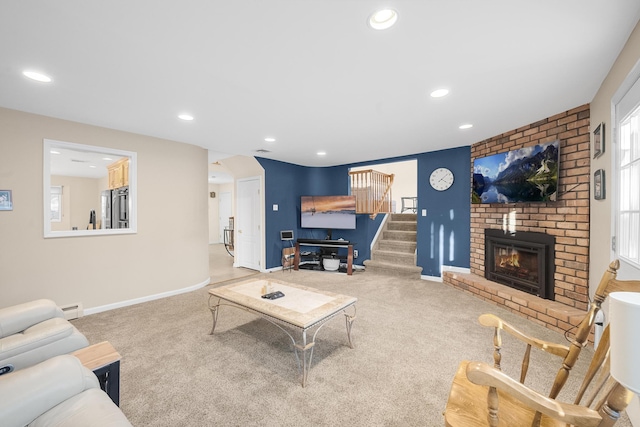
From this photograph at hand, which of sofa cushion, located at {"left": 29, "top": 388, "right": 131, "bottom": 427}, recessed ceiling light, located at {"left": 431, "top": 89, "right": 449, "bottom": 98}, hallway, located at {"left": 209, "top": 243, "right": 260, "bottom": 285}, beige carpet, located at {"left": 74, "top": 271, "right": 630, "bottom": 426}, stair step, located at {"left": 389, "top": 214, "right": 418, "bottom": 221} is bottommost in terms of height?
beige carpet, located at {"left": 74, "top": 271, "right": 630, "bottom": 426}

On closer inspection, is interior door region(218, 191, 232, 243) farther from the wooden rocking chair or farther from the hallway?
the wooden rocking chair

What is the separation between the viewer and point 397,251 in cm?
584

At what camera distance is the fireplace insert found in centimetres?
318

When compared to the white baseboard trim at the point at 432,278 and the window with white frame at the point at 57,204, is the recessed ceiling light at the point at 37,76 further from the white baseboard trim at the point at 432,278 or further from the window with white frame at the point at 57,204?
the window with white frame at the point at 57,204

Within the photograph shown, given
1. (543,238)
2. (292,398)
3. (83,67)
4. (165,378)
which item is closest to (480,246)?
(543,238)

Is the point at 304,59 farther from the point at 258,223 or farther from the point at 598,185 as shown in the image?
the point at 258,223

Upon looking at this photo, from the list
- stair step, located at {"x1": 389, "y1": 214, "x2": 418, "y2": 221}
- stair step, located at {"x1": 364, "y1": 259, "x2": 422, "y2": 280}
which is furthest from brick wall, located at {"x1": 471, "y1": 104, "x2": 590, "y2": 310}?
stair step, located at {"x1": 389, "y1": 214, "x2": 418, "y2": 221}

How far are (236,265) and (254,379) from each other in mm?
4386

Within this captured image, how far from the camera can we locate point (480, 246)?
4.25 meters

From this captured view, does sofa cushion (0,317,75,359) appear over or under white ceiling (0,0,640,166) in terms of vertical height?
under

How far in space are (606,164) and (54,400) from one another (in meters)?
3.87

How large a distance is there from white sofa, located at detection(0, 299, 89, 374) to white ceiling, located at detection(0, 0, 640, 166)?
1823 mm

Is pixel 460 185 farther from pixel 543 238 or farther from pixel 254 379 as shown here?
pixel 254 379

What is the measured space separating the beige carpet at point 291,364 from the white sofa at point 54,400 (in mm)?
700
